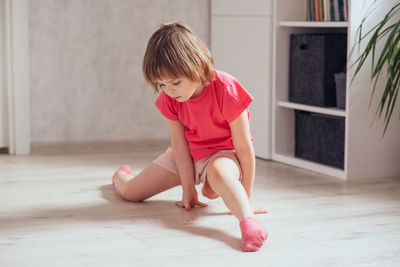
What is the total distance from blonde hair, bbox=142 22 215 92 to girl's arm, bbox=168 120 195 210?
234mm

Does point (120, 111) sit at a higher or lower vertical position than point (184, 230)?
higher

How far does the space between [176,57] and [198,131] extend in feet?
0.97

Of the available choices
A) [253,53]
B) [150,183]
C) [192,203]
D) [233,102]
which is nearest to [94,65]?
[253,53]

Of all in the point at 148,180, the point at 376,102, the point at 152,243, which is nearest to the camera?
the point at 152,243

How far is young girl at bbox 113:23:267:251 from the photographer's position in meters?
1.63

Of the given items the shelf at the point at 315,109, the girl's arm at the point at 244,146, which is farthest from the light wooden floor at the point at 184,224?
the shelf at the point at 315,109

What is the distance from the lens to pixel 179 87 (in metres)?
1.66

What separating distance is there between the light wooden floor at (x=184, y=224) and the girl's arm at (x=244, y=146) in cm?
12

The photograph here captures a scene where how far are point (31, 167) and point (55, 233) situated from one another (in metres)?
0.97

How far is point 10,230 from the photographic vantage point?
65.2 inches

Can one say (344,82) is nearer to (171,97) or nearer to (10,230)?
(171,97)

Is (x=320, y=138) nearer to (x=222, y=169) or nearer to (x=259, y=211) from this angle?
(x=259, y=211)

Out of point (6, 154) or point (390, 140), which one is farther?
point (6, 154)

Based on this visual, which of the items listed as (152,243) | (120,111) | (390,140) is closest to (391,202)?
(390,140)
